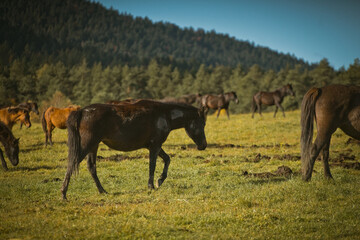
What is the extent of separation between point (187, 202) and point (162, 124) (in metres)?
2.49

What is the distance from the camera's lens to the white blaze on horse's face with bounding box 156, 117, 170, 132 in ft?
30.6

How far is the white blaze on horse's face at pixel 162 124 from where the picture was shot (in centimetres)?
933

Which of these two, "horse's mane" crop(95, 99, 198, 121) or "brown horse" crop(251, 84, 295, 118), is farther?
"brown horse" crop(251, 84, 295, 118)

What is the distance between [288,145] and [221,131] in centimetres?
626

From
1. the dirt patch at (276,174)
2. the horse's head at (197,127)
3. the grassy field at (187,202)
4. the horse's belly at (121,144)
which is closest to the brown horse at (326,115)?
the grassy field at (187,202)

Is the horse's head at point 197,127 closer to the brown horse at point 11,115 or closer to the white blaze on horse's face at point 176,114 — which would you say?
the white blaze on horse's face at point 176,114

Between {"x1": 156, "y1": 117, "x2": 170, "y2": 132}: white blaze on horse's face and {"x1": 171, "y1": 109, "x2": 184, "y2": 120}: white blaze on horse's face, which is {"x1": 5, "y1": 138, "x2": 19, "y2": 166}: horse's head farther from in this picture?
{"x1": 171, "y1": 109, "x2": 184, "y2": 120}: white blaze on horse's face

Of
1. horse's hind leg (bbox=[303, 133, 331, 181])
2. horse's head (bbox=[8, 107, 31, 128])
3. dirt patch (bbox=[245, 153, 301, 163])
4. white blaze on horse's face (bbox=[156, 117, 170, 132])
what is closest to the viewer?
horse's hind leg (bbox=[303, 133, 331, 181])

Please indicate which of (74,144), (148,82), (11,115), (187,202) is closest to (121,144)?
(74,144)

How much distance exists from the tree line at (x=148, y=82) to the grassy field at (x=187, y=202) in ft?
163

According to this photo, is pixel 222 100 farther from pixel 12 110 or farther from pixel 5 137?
pixel 5 137

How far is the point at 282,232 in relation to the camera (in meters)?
5.96

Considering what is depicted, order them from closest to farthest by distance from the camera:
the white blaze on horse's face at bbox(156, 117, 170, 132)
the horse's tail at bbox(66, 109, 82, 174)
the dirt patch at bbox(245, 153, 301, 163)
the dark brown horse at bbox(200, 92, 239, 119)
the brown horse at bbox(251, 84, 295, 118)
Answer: the horse's tail at bbox(66, 109, 82, 174) < the white blaze on horse's face at bbox(156, 117, 170, 132) < the dirt patch at bbox(245, 153, 301, 163) < the brown horse at bbox(251, 84, 295, 118) < the dark brown horse at bbox(200, 92, 239, 119)

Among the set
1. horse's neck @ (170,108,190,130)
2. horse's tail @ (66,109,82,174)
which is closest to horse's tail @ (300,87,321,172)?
horse's neck @ (170,108,190,130)
